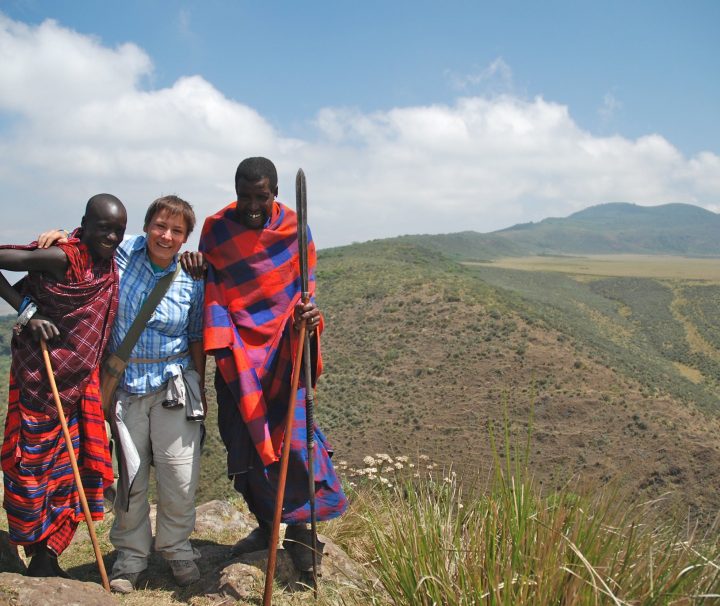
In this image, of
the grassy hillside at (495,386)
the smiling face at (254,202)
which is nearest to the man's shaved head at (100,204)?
the smiling face at (254,202)

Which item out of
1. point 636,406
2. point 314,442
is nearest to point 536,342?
point 636,406

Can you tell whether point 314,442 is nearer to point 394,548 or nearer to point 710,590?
point 394,548

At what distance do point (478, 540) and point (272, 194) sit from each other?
179 cm

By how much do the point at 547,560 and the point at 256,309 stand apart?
1699mm

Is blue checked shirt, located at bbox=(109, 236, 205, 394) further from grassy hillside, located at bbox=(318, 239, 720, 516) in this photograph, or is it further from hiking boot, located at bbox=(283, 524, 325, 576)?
grassy hillside, located at bbox=(318, 239, 720, 516)

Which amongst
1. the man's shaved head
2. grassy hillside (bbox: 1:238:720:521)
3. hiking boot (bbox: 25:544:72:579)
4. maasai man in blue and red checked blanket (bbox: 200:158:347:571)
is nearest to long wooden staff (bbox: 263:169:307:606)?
maasai man in blue and red checked blanket (bbox: 200:158:347:571)

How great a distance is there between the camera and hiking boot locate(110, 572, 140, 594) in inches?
115

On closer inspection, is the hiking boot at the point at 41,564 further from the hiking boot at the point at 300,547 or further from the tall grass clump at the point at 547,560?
the tall grass clump at the point at 547,560

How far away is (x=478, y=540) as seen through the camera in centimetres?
254

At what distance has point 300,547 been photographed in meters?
3.18

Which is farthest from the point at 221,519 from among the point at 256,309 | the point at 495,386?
the point at 495,386

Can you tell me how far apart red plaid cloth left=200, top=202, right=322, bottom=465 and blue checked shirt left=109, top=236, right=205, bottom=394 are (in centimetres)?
14

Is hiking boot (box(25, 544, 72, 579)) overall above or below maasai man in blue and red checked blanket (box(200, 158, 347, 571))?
below

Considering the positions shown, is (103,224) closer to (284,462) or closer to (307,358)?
(307,358)
